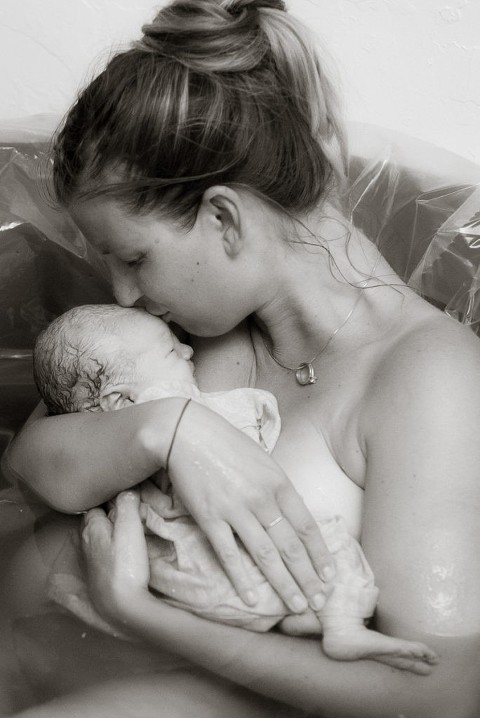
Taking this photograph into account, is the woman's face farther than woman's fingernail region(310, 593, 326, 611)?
Yes

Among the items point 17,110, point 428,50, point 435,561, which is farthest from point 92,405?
point 428,50

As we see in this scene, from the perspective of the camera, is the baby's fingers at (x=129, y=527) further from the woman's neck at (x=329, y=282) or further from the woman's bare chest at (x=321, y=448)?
the woman's neck at (x=329, y=282)

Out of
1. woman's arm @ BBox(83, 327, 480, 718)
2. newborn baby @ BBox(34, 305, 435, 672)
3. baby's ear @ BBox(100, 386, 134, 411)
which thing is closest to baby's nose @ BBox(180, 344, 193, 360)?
newborn baby @ BBox(34, 305, 435, 672)

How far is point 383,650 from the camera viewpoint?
0.91 metres

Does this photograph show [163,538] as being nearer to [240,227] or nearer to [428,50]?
[240,227]

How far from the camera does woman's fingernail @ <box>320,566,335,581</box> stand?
0.97 metres

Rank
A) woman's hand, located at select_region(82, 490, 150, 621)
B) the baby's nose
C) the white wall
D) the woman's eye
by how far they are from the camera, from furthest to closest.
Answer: the white wall, the baby's nose, the woman's eye, woman's hand, located at select_region(82, 490, 150, 621)

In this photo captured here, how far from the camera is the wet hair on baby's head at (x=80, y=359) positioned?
115 cm

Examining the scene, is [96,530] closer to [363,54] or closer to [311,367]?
[311,367]

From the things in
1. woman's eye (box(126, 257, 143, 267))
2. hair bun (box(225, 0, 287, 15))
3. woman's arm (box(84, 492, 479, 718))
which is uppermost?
hair bun (box(225, 0, 287, 15))

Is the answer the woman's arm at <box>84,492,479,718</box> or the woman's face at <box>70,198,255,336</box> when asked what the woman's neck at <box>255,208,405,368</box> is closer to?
the woman's face at <box>70,198,255,336</box>

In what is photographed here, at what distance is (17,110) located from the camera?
1.72 m

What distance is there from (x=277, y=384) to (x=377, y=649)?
444mm

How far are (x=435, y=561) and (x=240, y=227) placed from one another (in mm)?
459
